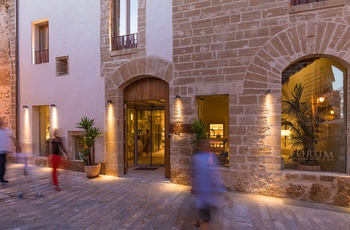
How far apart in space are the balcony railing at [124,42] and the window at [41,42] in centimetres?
345

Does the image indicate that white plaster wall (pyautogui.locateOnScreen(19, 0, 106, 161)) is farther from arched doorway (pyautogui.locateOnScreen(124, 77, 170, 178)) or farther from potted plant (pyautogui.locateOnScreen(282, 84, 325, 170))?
potted plant (pyautogui.locateOnScreen(282, 84, 325, 170))

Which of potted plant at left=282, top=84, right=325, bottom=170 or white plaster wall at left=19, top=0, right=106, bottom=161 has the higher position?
white plaster wall at left=19, top=0, right=106, bottom=161

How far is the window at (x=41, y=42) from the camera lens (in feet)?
30.5

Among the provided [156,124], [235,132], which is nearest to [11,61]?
[156,124]

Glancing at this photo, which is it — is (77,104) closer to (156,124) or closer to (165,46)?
(156,124)

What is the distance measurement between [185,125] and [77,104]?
431 cm

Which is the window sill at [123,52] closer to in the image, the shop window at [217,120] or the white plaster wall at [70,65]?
the white plaster wall at [70,65]

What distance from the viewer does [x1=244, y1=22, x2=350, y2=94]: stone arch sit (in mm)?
5191

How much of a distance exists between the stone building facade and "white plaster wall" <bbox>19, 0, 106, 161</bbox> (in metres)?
0.46

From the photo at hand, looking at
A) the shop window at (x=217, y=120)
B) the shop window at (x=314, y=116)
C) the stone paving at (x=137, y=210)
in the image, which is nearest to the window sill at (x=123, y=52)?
the shop window at (x=217, y=120)

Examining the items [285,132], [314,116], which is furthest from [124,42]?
[314,116]

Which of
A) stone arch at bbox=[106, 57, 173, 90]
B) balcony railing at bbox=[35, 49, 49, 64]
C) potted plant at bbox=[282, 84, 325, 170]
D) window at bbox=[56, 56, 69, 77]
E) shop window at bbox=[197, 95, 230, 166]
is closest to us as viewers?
potted plant at bbox=[282, 84, 325, 170]

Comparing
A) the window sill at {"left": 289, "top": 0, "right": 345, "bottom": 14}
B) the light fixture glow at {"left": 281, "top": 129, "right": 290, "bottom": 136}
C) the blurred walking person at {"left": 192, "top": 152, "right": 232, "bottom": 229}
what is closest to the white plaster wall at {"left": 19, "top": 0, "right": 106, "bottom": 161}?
the blurred walking person at {"left": 192, "top": 152, "right": 232, "bottom": 229}

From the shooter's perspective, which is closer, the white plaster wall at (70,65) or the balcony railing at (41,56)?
the white plaster wall at (70,65)
